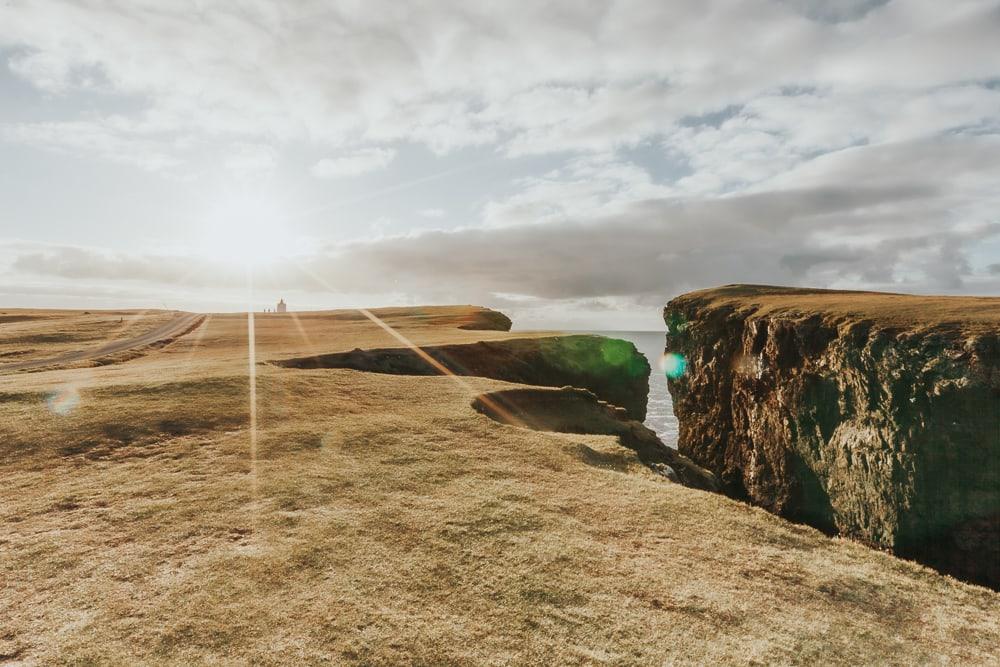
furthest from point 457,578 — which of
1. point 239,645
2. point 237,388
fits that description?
point 237,388

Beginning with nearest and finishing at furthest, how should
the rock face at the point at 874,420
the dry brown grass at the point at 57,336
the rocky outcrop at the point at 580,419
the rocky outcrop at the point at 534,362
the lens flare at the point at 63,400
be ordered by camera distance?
the lens flare at the point at 63,400 < the rocky outcrop at the point at 580,419 < the rock face at the point at 874,420 < the rocky outcrop at the point at 534,362 < the dry brown grass at the point at 57,336

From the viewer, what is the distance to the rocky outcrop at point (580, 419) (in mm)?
27109

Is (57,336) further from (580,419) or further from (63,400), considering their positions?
(580,419)

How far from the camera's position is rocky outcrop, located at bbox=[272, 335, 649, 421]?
42281mm

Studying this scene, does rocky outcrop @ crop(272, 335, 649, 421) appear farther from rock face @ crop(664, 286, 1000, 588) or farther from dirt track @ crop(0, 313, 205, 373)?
dirt track @ crop(0, 313, 205, 373)

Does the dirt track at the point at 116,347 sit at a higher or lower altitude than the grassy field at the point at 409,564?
higher

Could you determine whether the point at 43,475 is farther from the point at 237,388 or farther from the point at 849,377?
the point at 849,377

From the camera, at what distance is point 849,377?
36406 millimetres

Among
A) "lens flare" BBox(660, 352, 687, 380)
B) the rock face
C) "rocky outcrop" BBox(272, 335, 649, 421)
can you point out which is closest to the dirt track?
"rocky outcrop" BBox(272, 335, 649, 421)

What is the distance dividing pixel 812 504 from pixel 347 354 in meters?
39.6

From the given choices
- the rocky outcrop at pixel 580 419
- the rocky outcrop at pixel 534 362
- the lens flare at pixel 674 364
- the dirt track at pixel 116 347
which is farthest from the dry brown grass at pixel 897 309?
the dirt track at pixel 116 347

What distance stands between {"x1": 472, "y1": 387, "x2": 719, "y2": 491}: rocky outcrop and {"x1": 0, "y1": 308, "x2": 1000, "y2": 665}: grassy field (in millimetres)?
6532

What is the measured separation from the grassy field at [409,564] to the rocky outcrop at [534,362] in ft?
67.4

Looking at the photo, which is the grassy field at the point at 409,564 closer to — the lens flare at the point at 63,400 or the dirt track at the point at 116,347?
the lens flare at the point at 63,400
